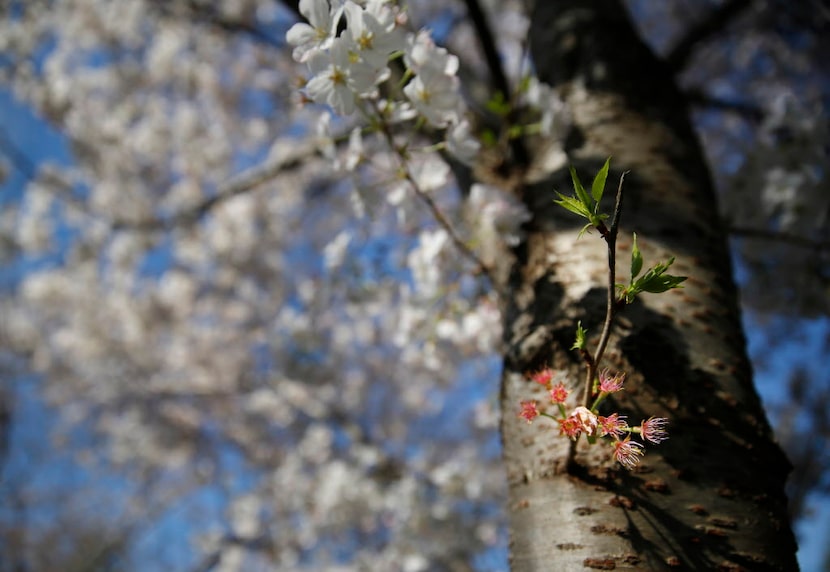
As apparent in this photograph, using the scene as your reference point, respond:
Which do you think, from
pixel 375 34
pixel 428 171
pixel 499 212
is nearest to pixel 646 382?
pixel 499 212

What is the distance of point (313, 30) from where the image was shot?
83cm

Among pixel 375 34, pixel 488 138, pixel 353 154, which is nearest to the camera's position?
pixel 375 34

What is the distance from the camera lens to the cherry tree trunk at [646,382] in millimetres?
713

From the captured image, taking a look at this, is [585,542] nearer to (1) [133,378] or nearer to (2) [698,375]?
(2) [698,375]

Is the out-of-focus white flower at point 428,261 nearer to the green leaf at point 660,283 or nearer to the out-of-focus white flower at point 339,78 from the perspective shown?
the out-of-focus white flower at point 339,78

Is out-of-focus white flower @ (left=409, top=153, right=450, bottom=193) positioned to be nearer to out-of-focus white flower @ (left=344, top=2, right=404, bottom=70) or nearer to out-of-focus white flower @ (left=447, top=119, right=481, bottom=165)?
out-of-focus white flower @ (left=447, top=119, right=481, bottom=165)

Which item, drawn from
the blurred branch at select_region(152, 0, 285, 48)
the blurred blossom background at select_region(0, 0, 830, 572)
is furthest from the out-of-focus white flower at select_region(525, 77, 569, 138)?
the blurred branch at select_region(152, 0, 285, 48)

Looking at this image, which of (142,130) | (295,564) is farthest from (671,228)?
(142,130)

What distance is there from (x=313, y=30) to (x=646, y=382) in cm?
80

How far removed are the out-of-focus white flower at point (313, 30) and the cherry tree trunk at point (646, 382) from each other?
590 millimetres

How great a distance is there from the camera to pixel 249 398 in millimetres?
6688

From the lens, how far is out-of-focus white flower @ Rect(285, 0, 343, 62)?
0.78 meters

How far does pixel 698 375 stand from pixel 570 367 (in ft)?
0.73

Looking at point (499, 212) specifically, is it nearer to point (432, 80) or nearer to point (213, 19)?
point (432, 80)
